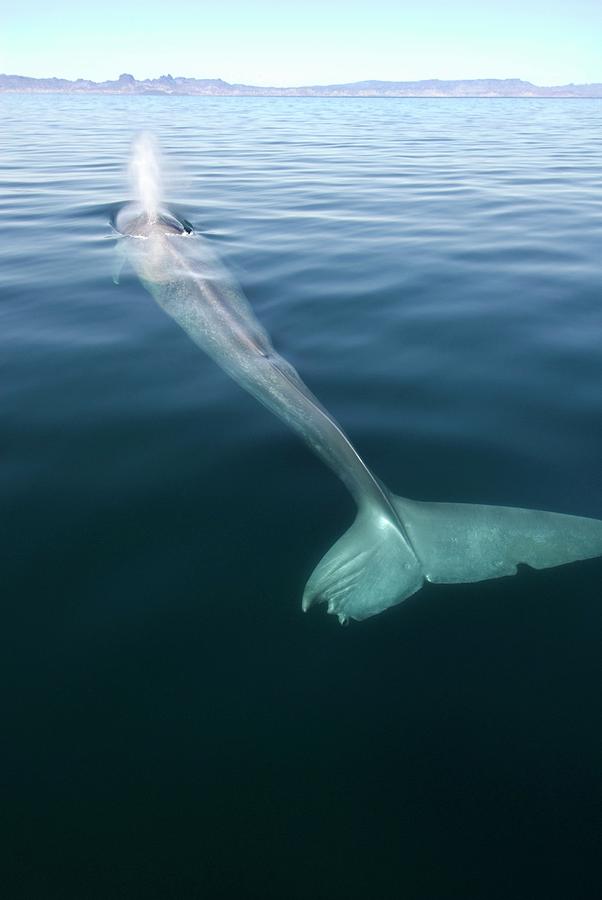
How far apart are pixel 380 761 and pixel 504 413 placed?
4741 mm

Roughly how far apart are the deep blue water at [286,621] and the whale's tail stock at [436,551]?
187 millimetres

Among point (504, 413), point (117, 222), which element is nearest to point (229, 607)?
point (504, 413)

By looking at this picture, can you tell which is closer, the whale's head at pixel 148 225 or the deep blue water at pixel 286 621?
the deep blue water at pixel 286 621

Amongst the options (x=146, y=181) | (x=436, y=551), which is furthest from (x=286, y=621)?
(x=146, y=181)

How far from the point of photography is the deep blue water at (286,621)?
11.4 feet

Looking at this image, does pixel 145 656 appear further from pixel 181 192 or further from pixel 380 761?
pixel 181 192

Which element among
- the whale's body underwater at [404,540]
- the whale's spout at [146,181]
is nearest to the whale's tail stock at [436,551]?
the whale's body underwater at [404,540]

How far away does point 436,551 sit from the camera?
5.30 m

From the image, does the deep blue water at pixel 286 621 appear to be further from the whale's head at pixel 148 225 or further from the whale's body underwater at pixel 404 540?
the whale's head at pixel 148 225

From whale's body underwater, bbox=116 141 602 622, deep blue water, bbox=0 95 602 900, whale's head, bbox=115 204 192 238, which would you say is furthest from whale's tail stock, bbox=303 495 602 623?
whale's head, bbox=115 204 192 238

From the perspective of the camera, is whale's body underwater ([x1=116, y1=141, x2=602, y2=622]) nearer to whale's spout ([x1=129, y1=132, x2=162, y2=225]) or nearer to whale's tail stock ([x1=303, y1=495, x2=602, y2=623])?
whale's tail stock ([x1=303, y1=495, x2=602, y2=623])

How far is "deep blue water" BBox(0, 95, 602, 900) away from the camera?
349 cm

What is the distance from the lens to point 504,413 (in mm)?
7410

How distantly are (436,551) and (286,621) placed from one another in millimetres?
1474
